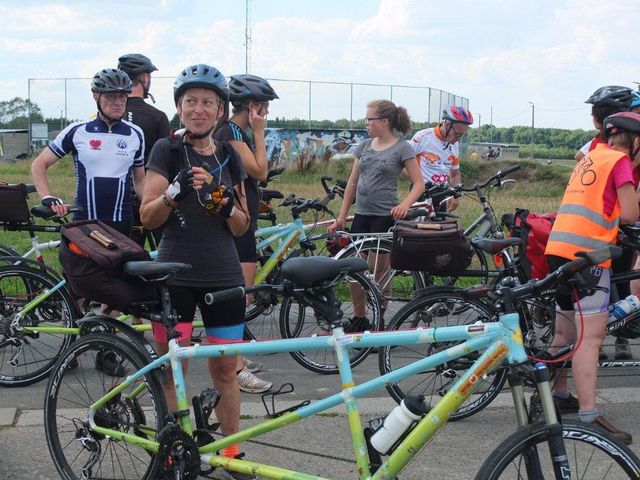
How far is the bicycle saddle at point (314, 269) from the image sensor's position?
3.46m

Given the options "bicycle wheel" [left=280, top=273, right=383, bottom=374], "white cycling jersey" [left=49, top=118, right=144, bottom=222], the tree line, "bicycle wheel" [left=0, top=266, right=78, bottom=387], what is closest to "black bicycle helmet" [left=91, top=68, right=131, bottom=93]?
"white cycling jersey" [left=49, top=118, right=144, bottom=222]

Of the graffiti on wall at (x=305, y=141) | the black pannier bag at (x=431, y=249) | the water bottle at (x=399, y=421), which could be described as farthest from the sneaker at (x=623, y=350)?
the graffiti on wall at (x=305, y=141)

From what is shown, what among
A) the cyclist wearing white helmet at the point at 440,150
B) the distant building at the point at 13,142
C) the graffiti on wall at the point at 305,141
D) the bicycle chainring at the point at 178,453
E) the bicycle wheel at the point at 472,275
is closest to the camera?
the bicycle chainring at the point at 178,453

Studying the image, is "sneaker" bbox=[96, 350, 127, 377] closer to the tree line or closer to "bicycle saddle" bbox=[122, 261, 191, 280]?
"bicycle saddle" bbox=[122, 261, 191, 280]

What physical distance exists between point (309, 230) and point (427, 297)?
2.21m

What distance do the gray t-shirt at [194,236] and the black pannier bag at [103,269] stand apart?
0.51ft

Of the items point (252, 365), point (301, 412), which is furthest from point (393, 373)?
point (252, 365)

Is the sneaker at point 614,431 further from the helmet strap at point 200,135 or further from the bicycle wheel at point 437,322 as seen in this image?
the helmet strap at point 200,135

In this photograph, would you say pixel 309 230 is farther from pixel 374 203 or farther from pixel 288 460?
pixel 288 460

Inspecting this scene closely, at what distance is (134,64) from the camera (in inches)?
271

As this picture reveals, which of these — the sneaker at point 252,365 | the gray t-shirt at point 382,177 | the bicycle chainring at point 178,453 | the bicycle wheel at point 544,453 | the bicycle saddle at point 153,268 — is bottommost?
the sneaker at point 252,365

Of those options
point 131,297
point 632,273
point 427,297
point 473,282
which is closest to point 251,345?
point 131,297

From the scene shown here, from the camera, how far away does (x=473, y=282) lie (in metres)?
8.63

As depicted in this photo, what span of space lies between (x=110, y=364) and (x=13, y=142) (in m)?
34.3
